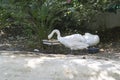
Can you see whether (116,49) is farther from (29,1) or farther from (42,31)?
(29,1)

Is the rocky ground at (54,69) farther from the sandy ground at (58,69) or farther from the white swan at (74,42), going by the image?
the white swan at (74,42)

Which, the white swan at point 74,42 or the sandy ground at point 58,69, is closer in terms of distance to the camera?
the sandy ground at point 58,69

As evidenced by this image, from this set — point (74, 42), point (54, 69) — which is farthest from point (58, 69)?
point (74, 42)

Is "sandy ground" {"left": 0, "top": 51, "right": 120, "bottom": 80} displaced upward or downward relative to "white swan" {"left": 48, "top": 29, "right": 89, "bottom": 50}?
downward

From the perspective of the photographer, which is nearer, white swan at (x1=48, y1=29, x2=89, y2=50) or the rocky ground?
the rocky ground

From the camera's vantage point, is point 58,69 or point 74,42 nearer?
point 58,69

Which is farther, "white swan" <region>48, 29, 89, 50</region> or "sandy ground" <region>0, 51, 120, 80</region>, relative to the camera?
"white swan" <region>48, 29, 89, 50</region>

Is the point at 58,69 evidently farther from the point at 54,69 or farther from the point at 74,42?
the point at 74,42

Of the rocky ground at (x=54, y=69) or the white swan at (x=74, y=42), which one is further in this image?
the white swan at (x=74, y=42)

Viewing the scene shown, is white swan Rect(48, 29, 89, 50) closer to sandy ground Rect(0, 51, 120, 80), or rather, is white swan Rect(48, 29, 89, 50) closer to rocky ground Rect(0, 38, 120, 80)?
rocky ground Rect(0, 38, 120, 80)

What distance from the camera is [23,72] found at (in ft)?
18.6

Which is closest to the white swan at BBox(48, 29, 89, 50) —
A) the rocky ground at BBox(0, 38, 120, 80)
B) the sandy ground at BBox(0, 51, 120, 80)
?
Result: the rocky ground at BBox(0, 38, 120, 80)

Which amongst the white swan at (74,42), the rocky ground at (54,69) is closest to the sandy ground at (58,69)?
the rocky ground at (54,69)

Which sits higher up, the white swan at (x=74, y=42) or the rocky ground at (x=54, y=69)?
the white swan at (x=74, y=42)
